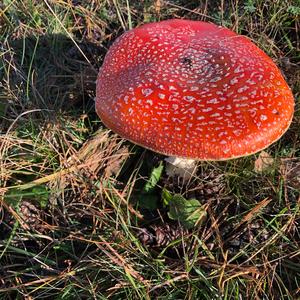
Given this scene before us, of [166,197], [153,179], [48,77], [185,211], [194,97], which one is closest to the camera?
[194,97]

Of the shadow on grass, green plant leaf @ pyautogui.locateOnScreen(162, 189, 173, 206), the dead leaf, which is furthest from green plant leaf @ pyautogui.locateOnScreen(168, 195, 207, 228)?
the shadow on grass

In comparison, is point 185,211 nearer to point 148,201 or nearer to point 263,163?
point 148,201

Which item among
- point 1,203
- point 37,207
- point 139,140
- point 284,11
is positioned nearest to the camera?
point 139,140

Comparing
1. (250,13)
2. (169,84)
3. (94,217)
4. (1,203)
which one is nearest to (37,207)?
(1,203)

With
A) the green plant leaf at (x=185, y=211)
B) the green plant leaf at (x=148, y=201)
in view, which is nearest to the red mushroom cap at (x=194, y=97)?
the green plant leaf at (x=185, y=211)

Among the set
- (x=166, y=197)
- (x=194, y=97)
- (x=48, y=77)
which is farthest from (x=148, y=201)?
(x=48, y=77)

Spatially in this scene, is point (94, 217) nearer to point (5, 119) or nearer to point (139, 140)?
point (139, 140)

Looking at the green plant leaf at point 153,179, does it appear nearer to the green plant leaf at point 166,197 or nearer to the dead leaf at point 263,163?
the green plant leaf at point 166,197
